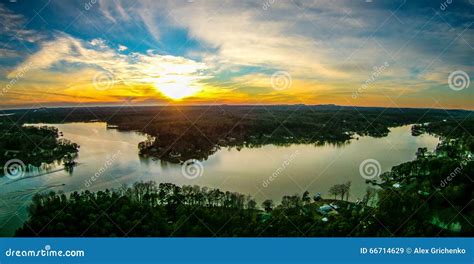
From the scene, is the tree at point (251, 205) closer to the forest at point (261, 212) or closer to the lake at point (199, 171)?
the forest at point (261, 212)

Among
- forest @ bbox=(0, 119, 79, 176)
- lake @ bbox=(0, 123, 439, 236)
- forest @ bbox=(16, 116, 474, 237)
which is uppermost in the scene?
forest @ bbox=(0, 119, 79, 176)

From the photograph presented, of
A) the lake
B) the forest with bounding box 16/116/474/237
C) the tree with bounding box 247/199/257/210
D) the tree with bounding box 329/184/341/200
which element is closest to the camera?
the forest with bounding box 16/116/474/237

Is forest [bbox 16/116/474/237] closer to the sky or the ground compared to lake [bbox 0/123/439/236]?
closer to the ground

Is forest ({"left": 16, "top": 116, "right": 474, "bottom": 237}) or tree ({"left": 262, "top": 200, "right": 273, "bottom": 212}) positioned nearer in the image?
forest ({"left": 16, "top": 116, "right": 474, "bottom": 237})

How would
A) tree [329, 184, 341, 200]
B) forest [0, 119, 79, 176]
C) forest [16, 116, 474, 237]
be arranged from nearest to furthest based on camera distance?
forest [16, 116, 474, 237] < forest [0, 119, 79, 176] < tree [329, 184, 341, 200]

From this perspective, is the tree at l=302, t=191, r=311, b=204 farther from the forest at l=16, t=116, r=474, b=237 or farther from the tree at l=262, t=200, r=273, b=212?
the tree at l=262, t=200, r=273, b=212

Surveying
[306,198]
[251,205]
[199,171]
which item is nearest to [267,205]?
[251,205]

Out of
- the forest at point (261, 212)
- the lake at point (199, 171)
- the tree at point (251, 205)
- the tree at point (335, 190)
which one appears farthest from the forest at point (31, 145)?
the tree at point (335, 190)

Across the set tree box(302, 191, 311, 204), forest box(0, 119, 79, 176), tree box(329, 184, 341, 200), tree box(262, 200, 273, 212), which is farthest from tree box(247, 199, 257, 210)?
forest box(0, 119, 79, 176)

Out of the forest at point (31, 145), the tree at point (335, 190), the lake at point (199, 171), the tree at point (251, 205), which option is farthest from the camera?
the tree at point (335, 190)
